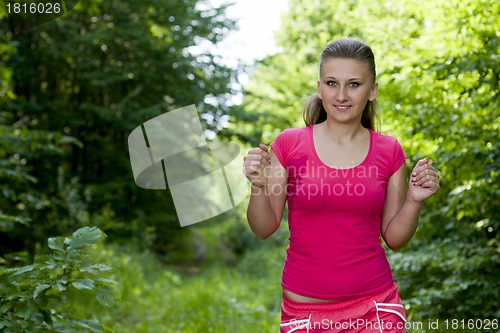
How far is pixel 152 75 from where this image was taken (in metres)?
15.5

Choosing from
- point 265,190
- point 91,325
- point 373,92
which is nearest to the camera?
point 265,190

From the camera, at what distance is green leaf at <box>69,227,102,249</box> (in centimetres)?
279

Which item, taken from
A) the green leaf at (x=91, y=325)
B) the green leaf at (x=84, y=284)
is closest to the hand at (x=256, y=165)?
the green leaf at (x=84, y=284)

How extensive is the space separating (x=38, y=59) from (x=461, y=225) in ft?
39.3

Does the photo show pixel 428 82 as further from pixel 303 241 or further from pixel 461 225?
pixel 303 241

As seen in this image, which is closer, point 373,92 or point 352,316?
point 352,316

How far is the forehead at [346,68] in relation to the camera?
227 cm

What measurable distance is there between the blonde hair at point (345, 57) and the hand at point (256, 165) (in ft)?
1.33

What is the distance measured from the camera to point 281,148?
2256 mm

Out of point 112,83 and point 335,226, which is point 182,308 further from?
point 112,83

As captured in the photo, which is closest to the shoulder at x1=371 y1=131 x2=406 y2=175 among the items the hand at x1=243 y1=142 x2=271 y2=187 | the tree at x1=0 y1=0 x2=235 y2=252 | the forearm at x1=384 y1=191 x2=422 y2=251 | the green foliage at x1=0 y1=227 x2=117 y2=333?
the forearm at x1=384 y1=191 x2=422 y2=251

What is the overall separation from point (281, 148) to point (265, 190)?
165 mm

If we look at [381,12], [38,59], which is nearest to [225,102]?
[38,59]

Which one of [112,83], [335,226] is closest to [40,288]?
[335,226]
